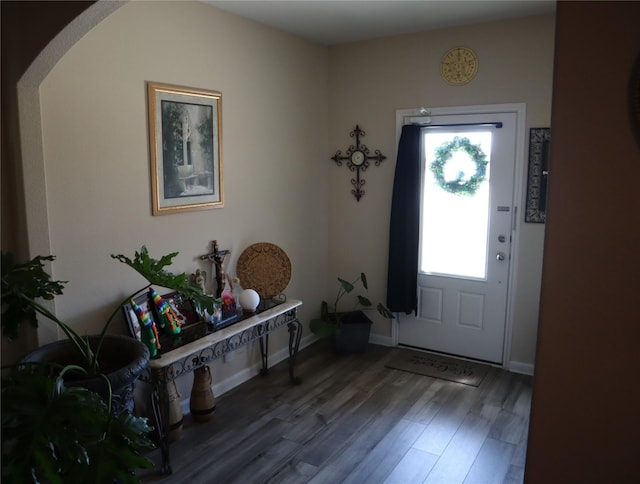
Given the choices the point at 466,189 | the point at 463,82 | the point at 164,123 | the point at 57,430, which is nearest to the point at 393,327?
the point at 466,189

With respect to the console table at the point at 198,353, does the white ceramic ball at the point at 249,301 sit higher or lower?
higher

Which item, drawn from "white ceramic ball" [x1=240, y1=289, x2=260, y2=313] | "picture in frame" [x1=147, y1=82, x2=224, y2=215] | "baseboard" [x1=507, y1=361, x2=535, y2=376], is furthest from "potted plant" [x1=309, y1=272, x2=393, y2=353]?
"picture in frame" [x1=147, y1=82, x2=224, y2=215]

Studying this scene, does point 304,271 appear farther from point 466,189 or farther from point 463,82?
point 463,82

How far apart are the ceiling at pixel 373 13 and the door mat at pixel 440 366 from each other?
272 centimetres

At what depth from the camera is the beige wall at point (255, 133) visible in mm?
2701

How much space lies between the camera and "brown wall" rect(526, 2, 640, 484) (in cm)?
123

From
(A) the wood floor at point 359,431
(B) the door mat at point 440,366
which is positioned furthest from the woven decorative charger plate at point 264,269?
(B) the door mat at point 440,366

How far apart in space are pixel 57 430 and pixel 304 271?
3.20m

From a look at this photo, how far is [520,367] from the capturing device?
409 cm

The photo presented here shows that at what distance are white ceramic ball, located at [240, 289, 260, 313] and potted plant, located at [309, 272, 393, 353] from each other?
920 mm

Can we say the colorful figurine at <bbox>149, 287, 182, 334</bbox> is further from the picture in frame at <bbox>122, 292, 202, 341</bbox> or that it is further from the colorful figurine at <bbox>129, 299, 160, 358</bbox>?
the colorful figurine at <bbox>129, 299, 160, 358</bbox>

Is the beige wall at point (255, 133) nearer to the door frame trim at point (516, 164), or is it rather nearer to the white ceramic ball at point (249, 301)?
the door frame trim at point (516, 164)

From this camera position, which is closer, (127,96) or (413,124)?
(127,96)

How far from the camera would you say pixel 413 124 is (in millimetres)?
4281
